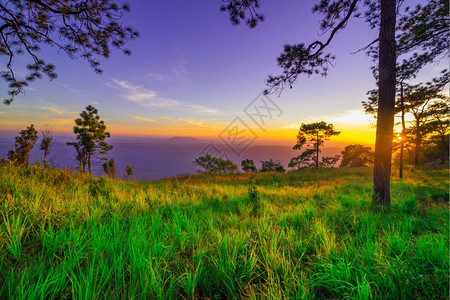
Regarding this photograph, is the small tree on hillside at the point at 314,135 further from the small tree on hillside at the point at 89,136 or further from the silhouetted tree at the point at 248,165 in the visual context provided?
the small tree on hillside at the point at 89,136

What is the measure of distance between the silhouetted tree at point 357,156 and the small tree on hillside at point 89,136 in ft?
175

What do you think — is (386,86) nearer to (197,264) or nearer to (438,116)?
(197,264)

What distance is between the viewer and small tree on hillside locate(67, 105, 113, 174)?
80.2 feet

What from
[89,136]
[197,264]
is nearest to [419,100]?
[197,264]

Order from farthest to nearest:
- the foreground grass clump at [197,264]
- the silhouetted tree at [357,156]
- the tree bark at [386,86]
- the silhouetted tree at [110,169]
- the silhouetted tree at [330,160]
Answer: the silhouetted tree at [330,160] → the silhouetted tree at [357,156] → the silhouetted tree at [110,169] → the tree bark at [386,86] → the foreground grass clump at [197,264]

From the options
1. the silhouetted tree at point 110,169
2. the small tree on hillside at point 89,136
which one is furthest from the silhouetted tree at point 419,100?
the small tree on hillside at point 89,136

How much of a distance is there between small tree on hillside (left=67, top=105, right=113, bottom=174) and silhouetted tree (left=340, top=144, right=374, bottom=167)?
2101 inches

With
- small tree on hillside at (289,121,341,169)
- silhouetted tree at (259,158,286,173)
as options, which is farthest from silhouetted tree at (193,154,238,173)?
small tree on hillside at (289,121,341,169)

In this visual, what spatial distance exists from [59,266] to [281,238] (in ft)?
8.06

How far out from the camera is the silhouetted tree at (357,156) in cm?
3522

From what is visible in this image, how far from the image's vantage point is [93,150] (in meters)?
26.2

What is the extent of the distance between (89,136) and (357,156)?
182 ft

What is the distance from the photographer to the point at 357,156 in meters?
36.9

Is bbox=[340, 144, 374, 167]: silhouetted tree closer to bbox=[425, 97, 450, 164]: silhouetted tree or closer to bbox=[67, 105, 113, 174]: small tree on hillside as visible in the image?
bbox=[425, 97, 450, 164]: silhouetted tree
